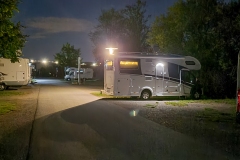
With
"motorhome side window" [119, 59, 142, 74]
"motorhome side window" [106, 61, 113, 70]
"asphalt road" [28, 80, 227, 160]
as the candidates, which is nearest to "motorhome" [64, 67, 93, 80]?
"motorhome side window" [106, 61, 113, 70]

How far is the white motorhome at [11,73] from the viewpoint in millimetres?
32031

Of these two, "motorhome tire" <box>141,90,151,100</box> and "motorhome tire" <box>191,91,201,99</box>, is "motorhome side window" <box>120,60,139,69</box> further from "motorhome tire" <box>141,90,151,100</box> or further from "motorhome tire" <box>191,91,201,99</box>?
"motorhome tire" <box>191,91,201,99</box>

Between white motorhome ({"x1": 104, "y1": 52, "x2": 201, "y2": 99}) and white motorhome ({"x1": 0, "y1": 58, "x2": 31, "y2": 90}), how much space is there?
1300 cm

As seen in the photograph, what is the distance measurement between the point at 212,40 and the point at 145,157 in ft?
62.9

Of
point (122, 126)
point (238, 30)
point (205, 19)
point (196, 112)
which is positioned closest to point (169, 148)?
point (122, 126)

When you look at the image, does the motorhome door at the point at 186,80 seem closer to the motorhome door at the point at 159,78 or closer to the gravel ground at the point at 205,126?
the motorhome door at the point at 159,78

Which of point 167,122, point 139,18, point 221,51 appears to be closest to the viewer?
point 167,122

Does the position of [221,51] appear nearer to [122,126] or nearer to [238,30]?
[238,30]

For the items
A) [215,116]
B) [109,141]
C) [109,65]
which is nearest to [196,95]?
[109,65]

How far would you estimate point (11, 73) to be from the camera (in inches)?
1268

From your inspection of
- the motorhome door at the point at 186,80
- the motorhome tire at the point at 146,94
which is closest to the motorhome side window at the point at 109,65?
the motorhome tire at the point at 146,94

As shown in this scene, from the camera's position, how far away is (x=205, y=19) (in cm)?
2834

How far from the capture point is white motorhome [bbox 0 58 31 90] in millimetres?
32031

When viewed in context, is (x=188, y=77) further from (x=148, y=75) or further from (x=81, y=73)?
(x=81, y=73)
